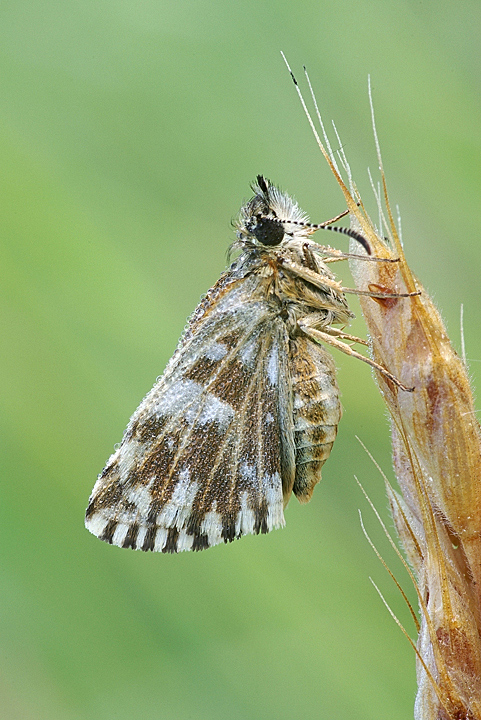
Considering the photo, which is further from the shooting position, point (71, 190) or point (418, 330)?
point (71, 190)

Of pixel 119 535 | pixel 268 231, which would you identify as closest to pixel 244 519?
pixel 119 535

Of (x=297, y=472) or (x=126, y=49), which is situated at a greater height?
(x=126, y=49)

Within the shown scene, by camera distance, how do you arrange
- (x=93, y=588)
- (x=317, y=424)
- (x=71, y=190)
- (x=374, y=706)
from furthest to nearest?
(x=71, y=190) < (x=93, y=588) < (x=374, y=706) < (x=317, y=424)

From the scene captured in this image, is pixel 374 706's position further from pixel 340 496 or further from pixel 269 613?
pixel 340 496

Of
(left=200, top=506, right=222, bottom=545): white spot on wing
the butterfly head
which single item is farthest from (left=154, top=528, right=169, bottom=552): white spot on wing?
the butterfly head

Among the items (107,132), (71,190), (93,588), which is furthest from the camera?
(107,132)

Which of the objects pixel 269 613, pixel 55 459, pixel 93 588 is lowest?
pixel 93 588

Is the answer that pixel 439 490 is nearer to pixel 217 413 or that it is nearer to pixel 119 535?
pixel 217 413

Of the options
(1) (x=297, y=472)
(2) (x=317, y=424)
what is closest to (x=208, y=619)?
(1) (x=297, y=472)
